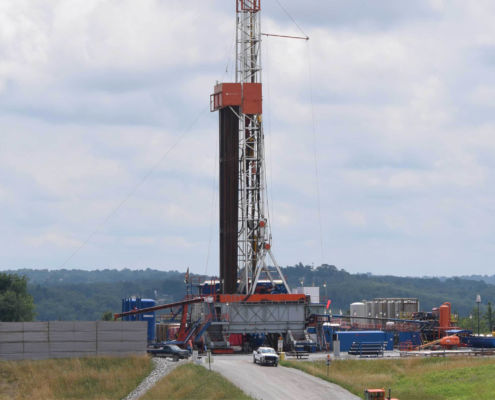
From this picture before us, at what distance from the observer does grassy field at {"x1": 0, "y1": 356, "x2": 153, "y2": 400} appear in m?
64.0

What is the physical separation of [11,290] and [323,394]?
319ft

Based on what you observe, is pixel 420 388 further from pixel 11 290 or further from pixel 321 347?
pixel 11 290

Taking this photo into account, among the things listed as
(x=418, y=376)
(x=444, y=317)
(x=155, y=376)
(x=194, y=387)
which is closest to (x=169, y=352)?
(x=155, y=376)

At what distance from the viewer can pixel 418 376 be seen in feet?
227

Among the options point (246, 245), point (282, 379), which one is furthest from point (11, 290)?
point (282, 379)

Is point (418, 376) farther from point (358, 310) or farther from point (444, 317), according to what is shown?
point (358, 310)

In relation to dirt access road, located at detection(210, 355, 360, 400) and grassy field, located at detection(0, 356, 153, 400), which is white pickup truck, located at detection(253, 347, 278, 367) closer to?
dirt access road, located at detection(210, 355, 360, 400)

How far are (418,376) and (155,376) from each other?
18.8 metres

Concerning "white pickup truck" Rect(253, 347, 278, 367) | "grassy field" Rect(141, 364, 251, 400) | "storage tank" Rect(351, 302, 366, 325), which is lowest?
"grassy field" Rect(141, 364, 251, 400)

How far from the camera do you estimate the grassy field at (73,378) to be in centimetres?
6400

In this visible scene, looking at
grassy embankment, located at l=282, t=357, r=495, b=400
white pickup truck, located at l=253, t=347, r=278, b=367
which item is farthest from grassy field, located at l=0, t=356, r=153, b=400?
grassy embankment, located at l=282, t=357, r=495, b=400

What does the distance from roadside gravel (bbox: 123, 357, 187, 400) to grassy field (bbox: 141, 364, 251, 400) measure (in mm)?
815

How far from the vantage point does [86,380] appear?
66125 mm

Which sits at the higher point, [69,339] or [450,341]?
[69,339]
